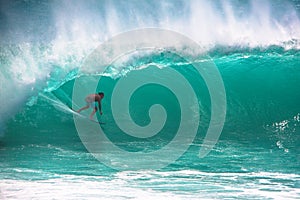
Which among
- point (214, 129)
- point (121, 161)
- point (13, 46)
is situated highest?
point (13, 46)

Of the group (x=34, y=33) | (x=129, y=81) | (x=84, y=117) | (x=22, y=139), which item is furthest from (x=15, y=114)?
(x=129, y=81)

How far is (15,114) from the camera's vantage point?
714cm

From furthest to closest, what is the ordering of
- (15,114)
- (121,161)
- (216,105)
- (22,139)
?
(216,105), (15,114), (22,139), (121,161)

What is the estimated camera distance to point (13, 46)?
26.0ft

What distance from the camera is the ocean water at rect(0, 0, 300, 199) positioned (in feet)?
20.5

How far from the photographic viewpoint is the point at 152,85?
326 inches

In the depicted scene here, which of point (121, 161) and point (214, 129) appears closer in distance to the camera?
point (121, 161)

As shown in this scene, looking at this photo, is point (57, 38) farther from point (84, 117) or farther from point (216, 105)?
point (216, 105)

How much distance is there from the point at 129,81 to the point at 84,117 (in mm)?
1409

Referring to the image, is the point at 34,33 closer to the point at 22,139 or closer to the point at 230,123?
the point at 22,139

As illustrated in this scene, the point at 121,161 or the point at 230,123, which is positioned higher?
the point at 230,123

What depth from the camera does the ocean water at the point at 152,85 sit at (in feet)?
20.5

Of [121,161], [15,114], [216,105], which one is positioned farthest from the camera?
[216,105]

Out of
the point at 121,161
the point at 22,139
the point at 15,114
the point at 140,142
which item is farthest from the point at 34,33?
the point at 121,161
